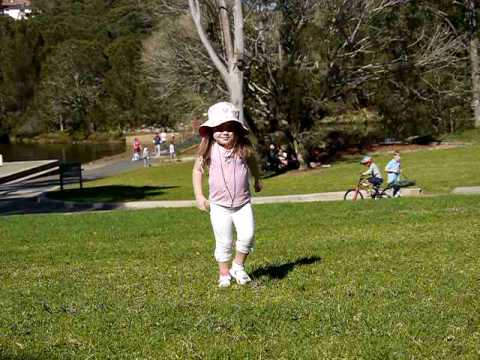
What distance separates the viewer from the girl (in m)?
5.96

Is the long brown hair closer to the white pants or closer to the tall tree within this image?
the white pants

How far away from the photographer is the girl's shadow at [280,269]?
662 centimetres

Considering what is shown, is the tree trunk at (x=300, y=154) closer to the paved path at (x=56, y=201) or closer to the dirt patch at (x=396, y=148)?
the dirt patch at (x=396, y=148)

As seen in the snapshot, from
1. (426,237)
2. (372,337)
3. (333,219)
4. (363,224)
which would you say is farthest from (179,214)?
(372,337)

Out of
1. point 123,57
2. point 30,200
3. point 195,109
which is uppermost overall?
point 123,57

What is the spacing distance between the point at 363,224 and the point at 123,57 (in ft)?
232

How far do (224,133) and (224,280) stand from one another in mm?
1239

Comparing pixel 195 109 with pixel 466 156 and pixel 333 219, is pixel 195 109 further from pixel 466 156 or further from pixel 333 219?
pixel 333 219

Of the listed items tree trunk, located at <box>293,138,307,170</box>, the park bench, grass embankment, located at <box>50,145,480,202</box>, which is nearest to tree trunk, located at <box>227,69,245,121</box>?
grass embankment, located at <box>50,145,480,202</box>

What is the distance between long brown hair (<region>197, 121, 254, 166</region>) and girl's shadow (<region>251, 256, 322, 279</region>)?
3.91ft

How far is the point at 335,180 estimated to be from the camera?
24484 mm

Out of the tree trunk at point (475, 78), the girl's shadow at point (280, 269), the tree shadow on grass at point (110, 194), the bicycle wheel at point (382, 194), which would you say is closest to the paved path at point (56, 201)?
the tree shadow on grass at point (110, 194)

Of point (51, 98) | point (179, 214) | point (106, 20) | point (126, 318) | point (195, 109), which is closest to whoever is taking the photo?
point (126, 318)

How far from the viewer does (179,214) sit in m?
14.8
